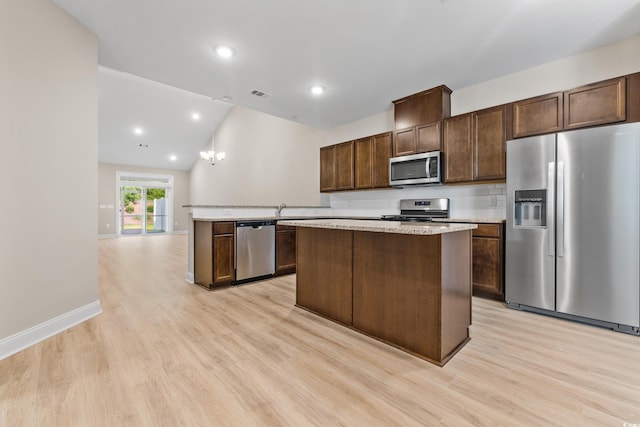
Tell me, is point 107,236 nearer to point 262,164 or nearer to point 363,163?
point 262,164

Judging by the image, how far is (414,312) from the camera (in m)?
1.94

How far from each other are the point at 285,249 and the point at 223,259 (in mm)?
1014

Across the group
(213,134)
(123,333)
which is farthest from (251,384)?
(213,134)

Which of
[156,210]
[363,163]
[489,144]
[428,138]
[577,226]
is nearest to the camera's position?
[577,226]

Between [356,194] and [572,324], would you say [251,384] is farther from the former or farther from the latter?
[356,194]

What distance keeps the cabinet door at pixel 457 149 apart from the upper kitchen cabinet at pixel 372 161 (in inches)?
35.9

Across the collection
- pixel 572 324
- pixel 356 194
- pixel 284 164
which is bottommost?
pixel 572 324

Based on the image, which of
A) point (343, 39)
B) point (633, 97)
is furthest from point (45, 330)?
point (633, 97)

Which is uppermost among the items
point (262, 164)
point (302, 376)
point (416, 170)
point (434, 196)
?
point (262, 164)

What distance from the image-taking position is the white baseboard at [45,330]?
190 centimetres

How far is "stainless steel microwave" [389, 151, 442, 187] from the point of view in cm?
366

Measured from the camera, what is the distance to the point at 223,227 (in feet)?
11.8

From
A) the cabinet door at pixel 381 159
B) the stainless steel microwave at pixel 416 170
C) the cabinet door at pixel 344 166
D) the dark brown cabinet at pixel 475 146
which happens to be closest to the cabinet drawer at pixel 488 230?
the dark brown cabinet at pixel 475 146

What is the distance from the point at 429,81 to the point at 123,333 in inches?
167
